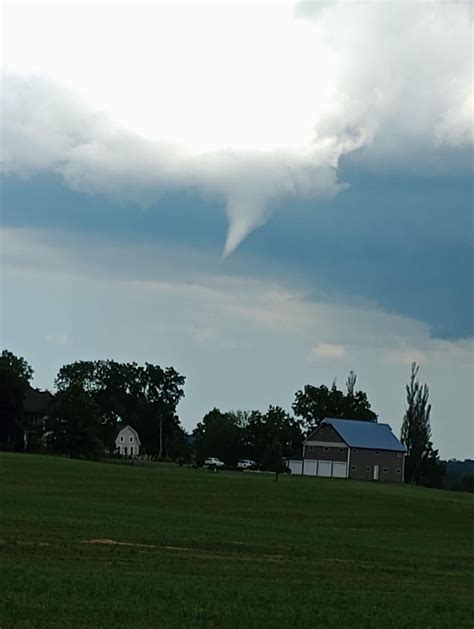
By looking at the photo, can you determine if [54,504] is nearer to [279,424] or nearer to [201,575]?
[201,575]

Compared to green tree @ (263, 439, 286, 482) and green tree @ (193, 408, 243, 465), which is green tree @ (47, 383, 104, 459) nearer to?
green tree @ (263, 439, 286, 482)

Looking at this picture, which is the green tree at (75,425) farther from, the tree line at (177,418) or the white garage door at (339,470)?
the white garage door at (339,470)

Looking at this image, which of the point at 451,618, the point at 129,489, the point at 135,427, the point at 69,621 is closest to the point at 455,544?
the point at 129,489

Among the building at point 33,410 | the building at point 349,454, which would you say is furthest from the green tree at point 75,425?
the building at point 349,454

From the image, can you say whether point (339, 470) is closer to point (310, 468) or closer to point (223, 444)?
point (310, 468)

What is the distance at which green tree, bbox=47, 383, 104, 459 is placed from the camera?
111 meters

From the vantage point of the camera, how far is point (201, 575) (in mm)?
28000

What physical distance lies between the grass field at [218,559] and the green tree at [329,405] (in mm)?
100750

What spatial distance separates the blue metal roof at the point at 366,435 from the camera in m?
142

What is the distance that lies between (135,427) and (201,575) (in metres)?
149

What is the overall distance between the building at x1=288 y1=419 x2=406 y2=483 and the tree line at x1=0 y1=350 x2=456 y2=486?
4571 millimetres

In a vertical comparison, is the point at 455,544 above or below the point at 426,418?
below

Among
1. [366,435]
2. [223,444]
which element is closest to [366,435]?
[366,435]

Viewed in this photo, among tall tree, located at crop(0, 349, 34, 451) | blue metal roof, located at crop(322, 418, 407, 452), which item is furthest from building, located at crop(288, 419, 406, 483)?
tall tree, located at crop(0, 349, 34, 451)
